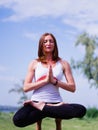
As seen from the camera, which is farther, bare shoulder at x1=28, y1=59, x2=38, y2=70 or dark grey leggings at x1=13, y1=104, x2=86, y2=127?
bare shoulder at x1=28, y1=59, x2=38, y2=70

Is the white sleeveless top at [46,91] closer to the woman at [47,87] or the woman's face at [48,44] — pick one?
the woman at [47,87]

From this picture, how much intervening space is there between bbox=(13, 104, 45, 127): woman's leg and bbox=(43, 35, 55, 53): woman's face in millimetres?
791

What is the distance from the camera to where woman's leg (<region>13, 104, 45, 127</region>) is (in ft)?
16.3

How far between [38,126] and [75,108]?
54 cm

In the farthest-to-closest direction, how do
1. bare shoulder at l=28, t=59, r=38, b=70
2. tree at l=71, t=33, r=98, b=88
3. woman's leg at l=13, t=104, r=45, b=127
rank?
tree at l=71, t=33, r=98, b=88
bare shoulder at l=28, t=59, r=38, b=70
woman's leg at l=13, t=104, r=45, b=127

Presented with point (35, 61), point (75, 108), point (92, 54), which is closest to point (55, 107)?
point (75, 108)

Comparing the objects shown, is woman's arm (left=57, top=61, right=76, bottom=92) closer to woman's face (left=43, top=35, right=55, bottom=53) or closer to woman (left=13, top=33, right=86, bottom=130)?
woman (left=13, top=33, right=86, bottom=130)

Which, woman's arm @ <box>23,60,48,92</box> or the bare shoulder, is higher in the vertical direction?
the bare shoulder

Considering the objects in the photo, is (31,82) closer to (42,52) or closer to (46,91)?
(46,91)

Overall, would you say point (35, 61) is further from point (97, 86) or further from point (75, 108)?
point (97, 86)

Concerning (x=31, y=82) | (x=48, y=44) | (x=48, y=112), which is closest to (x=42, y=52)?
(x=48, y=44)

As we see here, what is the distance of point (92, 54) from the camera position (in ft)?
100

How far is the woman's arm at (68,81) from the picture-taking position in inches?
202

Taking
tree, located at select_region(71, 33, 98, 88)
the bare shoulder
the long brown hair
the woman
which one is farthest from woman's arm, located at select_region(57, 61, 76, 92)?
tree, located at select_region(71, 33, 98, 88)
